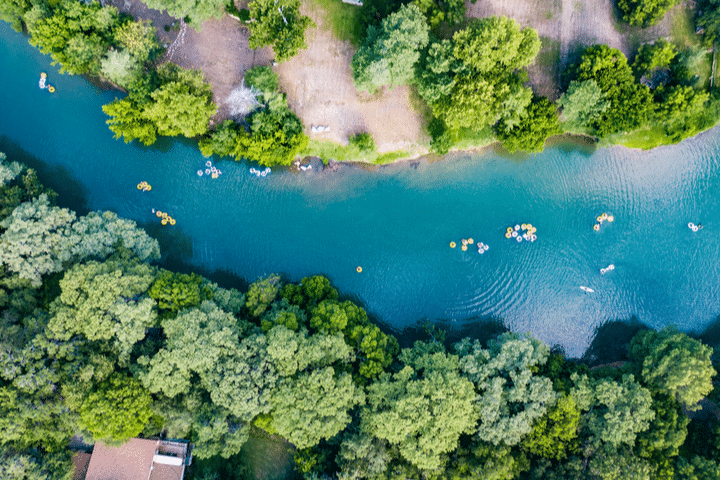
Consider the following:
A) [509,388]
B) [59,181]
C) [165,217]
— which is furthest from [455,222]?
[59,181]

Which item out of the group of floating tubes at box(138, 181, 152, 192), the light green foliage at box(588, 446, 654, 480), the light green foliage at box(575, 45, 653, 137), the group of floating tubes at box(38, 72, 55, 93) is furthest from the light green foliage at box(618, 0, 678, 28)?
the group of floating tubes at box(38, 72, 55, 93)

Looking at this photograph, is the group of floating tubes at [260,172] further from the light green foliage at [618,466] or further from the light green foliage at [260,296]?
the light green foliage at [618,466]

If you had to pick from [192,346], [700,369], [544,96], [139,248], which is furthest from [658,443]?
[139,248]

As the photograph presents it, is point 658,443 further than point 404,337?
No

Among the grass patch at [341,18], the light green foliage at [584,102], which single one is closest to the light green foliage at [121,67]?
the grass patch at [341,18]

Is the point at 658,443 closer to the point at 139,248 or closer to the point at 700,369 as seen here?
the point at 700,369
